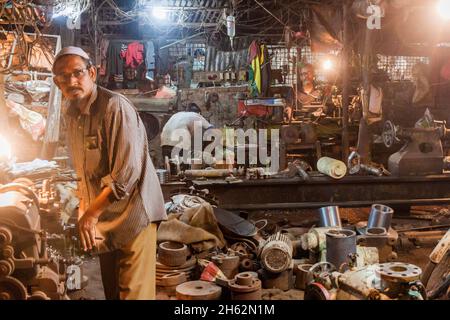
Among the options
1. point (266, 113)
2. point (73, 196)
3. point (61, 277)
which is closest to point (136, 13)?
point (266, 113)

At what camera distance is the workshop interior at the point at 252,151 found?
4.77m

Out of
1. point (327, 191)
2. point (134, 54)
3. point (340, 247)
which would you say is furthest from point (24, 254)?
point (134, 54)

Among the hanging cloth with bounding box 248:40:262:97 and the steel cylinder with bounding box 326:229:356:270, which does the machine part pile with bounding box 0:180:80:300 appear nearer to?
the steel cylinder with bounding box 326:229:356:270

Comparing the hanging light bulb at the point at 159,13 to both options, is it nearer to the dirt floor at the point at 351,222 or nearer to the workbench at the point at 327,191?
the dirt floor at the point at 351,222

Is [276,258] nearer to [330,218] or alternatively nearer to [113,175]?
[330,218]

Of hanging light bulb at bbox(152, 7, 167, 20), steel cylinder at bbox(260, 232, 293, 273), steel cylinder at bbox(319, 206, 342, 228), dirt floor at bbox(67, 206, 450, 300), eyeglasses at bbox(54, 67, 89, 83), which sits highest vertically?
hanging light bulb at bbox(152, 7, 167, 20)

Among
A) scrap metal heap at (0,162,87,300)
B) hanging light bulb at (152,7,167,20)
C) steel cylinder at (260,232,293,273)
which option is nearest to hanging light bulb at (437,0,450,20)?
steel cylinder at (260,232,293,273)

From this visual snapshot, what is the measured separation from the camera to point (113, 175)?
3.33m

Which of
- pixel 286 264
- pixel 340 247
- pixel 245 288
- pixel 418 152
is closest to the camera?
pixel 245 288

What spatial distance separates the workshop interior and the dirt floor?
0.11 ft

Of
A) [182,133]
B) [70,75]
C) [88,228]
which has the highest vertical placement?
[70,75]

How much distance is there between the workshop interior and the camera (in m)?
4.77

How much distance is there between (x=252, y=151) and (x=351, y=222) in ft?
16.6

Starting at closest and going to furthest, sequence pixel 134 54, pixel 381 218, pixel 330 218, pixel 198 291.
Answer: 1. pixel 198 291
2. pixel 381 218
3. pixel 330 218
4. pixel 134 54
